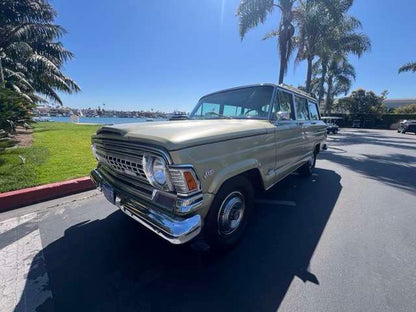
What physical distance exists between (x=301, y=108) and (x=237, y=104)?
5.83 ft

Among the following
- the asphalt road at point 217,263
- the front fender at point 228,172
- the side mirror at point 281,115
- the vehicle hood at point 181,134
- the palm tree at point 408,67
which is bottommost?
the asphalt road at point 217,263

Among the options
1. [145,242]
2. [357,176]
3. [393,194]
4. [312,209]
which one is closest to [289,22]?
[357,176]

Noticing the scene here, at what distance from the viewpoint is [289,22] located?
12430 mm

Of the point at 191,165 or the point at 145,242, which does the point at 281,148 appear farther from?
the point at 145,242

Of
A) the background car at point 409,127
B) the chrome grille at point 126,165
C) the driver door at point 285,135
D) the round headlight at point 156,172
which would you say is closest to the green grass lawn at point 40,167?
the chrome grille at point 126,165

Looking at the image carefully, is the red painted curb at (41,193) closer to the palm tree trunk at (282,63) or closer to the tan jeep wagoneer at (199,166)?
the tan jeep wagoneer at (199,166)

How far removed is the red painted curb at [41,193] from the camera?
3777 millimetres

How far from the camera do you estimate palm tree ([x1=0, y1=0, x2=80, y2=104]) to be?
1157 centimetres

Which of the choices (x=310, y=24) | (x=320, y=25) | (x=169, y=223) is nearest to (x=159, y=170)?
(x=169, y=223)

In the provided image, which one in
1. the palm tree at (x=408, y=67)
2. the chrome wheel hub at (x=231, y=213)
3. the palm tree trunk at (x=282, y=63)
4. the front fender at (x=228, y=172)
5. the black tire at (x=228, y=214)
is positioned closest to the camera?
the front fender at (x=228, y=172)

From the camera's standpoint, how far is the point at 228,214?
2604mm

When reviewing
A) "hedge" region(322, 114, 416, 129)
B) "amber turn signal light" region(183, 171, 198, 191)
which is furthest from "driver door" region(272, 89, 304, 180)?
"hedge" region(322, 114, 416, 129)

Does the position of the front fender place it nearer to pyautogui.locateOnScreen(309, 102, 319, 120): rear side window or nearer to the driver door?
the driver door

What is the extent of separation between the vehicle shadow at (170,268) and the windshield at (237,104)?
1750 mm
